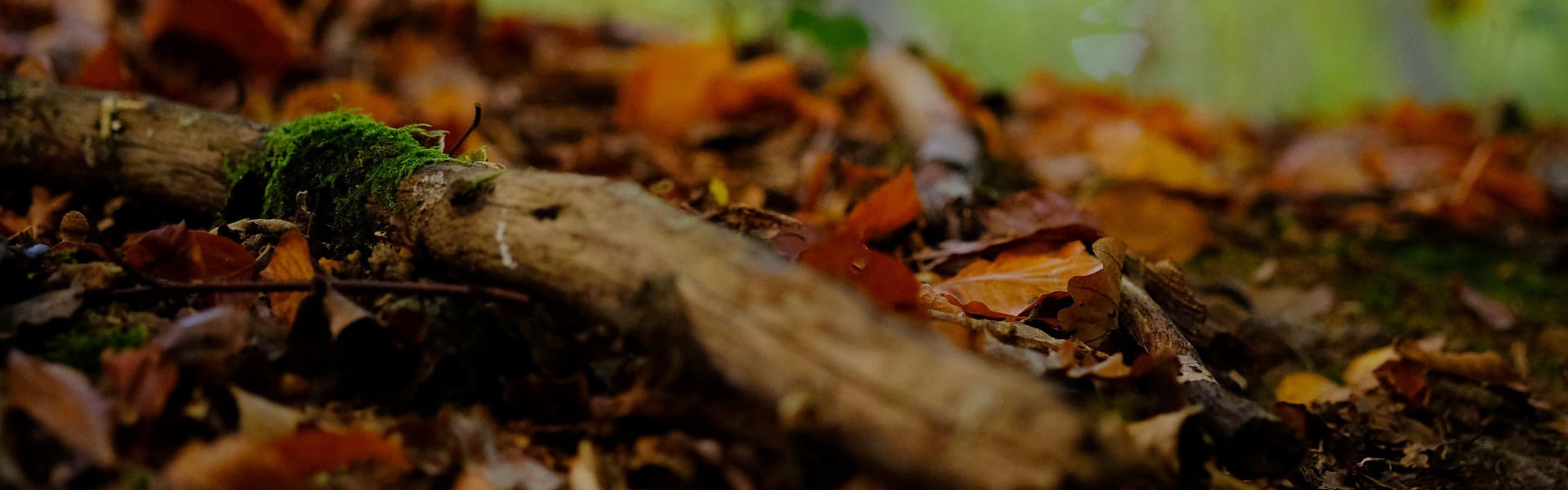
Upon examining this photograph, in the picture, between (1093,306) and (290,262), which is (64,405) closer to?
(290,262)

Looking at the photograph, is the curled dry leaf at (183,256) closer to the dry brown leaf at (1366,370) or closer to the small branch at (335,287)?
the small branch at (335,287)

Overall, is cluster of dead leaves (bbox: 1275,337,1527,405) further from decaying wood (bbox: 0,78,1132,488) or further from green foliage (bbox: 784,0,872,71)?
green foliage (bbox: 784,0,872,71)

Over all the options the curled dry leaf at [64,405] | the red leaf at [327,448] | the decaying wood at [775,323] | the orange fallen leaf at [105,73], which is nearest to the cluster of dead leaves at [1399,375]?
the decaying wood at [775,323]

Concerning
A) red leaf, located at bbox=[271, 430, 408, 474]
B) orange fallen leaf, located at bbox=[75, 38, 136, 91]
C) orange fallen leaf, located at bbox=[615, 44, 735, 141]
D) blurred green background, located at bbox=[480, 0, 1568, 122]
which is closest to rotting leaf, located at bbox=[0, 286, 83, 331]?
red leaf, located at bbox=[271, 430, 408, 474]

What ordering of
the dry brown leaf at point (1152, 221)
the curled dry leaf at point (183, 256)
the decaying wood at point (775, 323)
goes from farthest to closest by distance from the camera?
1. the dry brown leaf at point (1152, 221)
2. the curled dry leaf at point (183, 256)
3. the decaying wood at point (775, 323)

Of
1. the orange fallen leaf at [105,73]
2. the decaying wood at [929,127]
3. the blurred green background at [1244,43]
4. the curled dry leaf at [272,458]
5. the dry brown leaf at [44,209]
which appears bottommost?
the blurred green background at [1244,43]

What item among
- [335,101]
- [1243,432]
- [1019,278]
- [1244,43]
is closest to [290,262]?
[1019,278]
